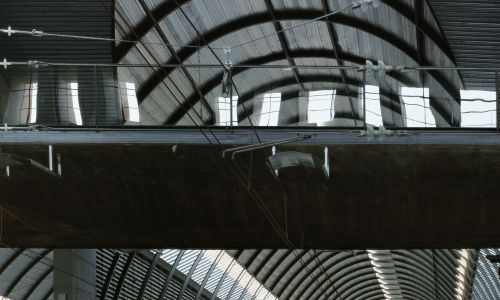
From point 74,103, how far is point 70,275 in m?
11.3

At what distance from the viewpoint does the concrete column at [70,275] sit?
31.9 metres

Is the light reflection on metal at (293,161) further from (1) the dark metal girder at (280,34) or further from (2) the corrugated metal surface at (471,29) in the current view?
(2) the corrugated metal surface at (471,29)

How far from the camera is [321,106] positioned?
21.4 m

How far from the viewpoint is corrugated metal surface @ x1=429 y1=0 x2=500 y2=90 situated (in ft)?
74.0

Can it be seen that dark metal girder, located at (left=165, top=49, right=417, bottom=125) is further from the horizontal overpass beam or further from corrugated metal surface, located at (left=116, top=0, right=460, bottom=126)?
the horizontal overpass beam

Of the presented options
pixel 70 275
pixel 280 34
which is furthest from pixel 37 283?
pixel 280 34

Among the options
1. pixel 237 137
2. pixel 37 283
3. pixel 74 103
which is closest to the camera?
pixel 74 103

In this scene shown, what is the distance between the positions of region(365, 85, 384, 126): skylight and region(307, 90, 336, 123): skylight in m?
0.71

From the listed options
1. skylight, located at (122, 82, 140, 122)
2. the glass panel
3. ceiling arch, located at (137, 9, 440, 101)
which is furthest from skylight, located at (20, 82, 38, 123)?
ceiling arch, located at (137, 9, 440, 101)

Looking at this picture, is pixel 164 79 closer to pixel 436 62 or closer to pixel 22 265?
pixel 436 62

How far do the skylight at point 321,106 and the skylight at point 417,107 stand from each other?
1.45 metres

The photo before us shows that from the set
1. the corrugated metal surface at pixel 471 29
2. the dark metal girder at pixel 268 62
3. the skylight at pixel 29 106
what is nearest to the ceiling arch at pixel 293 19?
the dark metal girder at pixel 268 62

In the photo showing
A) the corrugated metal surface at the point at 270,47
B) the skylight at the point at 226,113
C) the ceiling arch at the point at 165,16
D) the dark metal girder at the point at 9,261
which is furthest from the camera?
the dark metal girder at the point at 9,261

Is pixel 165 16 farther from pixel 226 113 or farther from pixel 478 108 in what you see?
pixel 478 108
